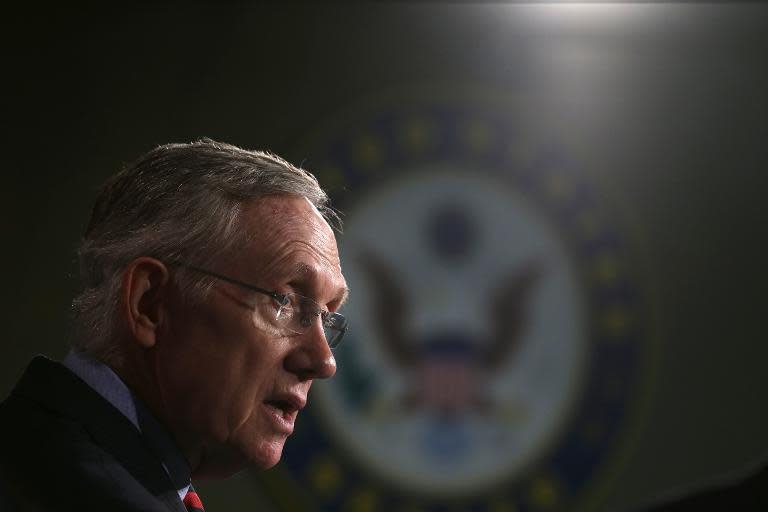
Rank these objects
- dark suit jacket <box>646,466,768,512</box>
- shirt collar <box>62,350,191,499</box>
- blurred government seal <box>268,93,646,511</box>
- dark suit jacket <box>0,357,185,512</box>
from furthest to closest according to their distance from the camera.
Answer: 1. blurred government seal <box>268,93,646,511</box>
2. shirt collar <box>62,350,191,499</box>
3. dark suit jacket <box>0,357,185,512</box>
4. dark suit jacket <box>646,466,768,512</box>

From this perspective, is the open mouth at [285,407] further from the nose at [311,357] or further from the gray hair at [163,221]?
the gray hair at [163,221]

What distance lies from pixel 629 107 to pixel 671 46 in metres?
0.20

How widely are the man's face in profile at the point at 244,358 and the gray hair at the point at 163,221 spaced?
A: 2cm

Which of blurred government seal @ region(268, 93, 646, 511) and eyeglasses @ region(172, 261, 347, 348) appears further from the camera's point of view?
blurred government seal @ region(268, 93, 646, 511)

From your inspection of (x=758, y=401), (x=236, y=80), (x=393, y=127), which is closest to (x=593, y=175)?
(x=393, y=127)

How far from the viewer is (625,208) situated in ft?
9.31

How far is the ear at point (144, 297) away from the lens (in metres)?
1.14

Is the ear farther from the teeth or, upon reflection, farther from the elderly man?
the teeth

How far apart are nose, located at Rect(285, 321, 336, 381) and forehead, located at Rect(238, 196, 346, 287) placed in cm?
6

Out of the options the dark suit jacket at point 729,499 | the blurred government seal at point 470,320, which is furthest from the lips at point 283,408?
the blurred government seal at point 470,320

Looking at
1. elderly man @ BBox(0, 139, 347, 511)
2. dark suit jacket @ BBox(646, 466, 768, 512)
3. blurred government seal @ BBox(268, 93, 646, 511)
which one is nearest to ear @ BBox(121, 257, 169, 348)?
elderly man @ BBox(0, 139, 347, 511)

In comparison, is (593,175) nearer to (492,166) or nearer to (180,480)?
(492,166)

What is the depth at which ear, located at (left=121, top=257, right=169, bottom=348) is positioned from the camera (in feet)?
3.74

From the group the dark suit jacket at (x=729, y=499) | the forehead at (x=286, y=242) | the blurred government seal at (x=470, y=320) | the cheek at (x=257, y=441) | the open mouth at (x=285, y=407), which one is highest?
the dark suit jacket at (x=729, y=499)
